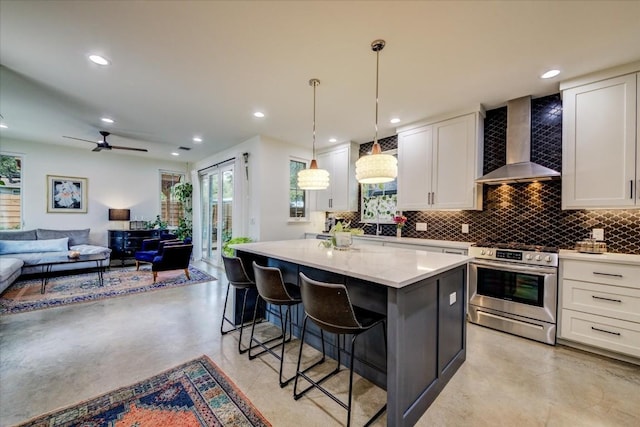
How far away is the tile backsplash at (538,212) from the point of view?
2.74m

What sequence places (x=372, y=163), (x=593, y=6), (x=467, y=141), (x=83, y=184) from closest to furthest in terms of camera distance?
1. (x=593, y=6)
2. (x=372, y=163)
3. (x=467, y=141)
4. (x=83, y=184)

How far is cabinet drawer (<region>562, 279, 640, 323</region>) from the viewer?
7.40 ft

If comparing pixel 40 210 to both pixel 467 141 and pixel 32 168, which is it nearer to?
pixel 32 168

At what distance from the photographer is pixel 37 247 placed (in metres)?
4.94

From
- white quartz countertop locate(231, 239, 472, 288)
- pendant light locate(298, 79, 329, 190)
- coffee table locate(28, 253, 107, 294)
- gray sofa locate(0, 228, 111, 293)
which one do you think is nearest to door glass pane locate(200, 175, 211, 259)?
gray sofa locate(0, 228, 111, 293)

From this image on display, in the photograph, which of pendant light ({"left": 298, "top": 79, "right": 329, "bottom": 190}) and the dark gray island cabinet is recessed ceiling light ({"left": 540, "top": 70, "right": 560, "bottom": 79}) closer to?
the dark gray island cabinet

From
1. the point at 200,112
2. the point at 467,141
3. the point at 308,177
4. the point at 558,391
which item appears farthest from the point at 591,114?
the point at 200,112

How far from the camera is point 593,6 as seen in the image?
1.75m

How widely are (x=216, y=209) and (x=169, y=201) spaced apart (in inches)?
77.2

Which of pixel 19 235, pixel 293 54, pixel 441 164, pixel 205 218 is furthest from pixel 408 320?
pixel 19 235

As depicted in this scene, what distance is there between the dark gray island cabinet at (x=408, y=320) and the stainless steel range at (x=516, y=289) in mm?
1005

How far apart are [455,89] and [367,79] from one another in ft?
3.52

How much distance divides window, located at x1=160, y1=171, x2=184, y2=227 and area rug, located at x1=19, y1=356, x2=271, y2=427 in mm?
6302

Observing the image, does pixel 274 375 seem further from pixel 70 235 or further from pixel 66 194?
pixel 66 194
